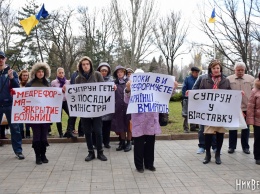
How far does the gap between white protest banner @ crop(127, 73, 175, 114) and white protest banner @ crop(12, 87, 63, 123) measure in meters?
1.81

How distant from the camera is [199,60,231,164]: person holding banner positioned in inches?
233

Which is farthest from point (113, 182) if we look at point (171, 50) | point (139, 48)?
point (171, 50)

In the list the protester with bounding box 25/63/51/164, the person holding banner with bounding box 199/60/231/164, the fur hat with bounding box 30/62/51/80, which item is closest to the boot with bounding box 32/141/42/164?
the protester with bounding box 25/63/51/164

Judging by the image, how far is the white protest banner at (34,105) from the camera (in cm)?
604

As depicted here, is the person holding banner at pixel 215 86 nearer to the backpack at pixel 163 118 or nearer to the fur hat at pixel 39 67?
the backpack at pixel 163 118

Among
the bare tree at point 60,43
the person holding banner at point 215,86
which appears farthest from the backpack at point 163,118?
the bare tree at point 60,43

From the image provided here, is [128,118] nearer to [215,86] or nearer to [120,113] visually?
[120,113]

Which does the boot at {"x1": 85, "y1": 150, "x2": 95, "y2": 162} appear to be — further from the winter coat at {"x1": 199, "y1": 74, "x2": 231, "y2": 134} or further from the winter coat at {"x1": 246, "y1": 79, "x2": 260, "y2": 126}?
the winter coat at {"x1": 246, "y1": 79, "x2": 260, "y2": 126}

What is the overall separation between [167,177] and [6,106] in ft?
12.2

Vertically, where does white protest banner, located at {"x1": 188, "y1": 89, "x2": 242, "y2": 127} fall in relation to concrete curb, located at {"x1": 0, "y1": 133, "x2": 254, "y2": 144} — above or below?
above

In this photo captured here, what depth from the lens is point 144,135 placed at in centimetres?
549

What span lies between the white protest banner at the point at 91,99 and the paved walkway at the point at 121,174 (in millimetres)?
1037

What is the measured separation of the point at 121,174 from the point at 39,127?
2002mm

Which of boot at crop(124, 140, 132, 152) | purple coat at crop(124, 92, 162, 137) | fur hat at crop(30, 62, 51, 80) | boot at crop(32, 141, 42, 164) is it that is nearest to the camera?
purple coat at crop(124, 92, 162, 137)
